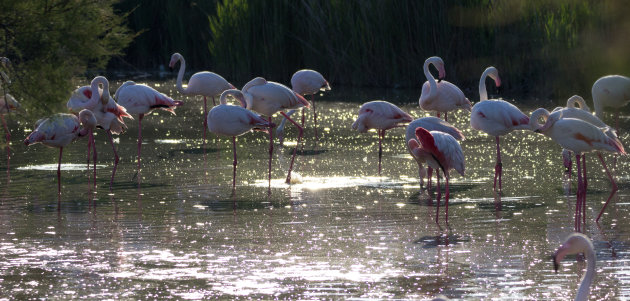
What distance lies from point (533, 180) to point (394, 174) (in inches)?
58.1

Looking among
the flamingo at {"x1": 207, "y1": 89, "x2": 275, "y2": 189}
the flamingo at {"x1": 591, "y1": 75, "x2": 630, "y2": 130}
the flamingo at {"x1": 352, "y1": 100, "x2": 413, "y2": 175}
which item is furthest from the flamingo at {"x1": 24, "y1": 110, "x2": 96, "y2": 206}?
the flamingo at {"x1": 591, "y1": 75, "x2": 630, "y2": 130}

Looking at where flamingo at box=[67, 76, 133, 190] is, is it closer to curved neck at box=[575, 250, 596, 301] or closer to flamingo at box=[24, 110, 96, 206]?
flamingo at box=[24, 110, 96, 206]

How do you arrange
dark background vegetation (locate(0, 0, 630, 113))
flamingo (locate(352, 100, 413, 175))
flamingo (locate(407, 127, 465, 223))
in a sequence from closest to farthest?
flamingo (locate(407, 127, 465, 223)), flamingo (locate(352, 100, 413, 175)), dark background vegetation (locate(0, 0, 630, 113))

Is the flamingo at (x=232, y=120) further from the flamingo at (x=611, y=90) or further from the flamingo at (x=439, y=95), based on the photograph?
the flamingo at (x=611, y=90)

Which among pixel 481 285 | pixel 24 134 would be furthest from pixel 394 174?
pixel 24 134

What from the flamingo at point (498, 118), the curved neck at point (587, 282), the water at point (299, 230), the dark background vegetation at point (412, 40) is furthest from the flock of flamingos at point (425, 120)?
the curved neck at point (587, 282)

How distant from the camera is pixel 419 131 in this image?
793cm

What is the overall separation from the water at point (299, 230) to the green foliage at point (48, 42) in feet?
3.34

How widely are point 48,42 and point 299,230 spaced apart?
2.89 m

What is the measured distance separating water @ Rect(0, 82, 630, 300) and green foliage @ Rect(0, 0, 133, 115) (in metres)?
1.02

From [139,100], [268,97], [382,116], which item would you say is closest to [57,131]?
[139,100]

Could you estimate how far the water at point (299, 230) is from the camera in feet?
18.9

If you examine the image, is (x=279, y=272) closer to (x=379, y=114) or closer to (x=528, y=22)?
(x=379, y=114)

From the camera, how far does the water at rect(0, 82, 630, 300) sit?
5770mm
